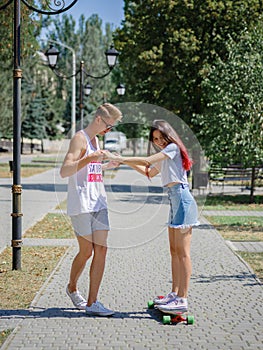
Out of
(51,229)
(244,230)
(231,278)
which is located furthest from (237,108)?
(231,278)

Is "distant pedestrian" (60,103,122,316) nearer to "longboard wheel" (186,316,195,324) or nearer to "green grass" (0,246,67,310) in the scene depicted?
"longboard wheel" (186,316,195,324)

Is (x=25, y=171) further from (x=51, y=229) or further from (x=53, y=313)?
(x=53, y=313)

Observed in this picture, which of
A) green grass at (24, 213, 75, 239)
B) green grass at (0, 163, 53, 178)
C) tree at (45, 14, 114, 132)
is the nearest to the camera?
green grass at (24, 213, 75, 239)

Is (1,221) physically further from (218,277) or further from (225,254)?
(218,277)

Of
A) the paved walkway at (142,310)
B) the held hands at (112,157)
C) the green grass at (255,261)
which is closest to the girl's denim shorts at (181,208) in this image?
the held hands at (112,157)

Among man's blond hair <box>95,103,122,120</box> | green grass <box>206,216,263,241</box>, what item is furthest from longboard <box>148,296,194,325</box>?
green grass <box>206,216,263,241</box>

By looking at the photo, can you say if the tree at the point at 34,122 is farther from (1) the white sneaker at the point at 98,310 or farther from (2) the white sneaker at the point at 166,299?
(1) the white sneaker at the point at 98,310

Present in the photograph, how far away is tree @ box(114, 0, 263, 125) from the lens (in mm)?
22438

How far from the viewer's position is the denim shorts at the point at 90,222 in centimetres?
621

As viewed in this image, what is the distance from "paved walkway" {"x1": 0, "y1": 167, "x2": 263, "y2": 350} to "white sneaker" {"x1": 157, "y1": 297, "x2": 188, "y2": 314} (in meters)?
0.13

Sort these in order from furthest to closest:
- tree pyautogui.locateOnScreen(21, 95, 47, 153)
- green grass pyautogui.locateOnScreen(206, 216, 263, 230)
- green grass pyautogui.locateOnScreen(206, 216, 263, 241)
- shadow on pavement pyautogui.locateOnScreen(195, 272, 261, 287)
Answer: tree pyautogui.locateOnScreen(21, 95, 47, 153)
green grass pyautogui.locateOnScreen(206, 216, 263, 230)
green grass pyautogui.locateOnScreen(206, 216, 263, 241)
shadow on pavement pyautogui.locateOnScreen(195, 272, 261, 287)

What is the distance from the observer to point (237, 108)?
18.2 metres

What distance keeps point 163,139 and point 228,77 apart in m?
13.0

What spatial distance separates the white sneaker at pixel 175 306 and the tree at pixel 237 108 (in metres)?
10.7
